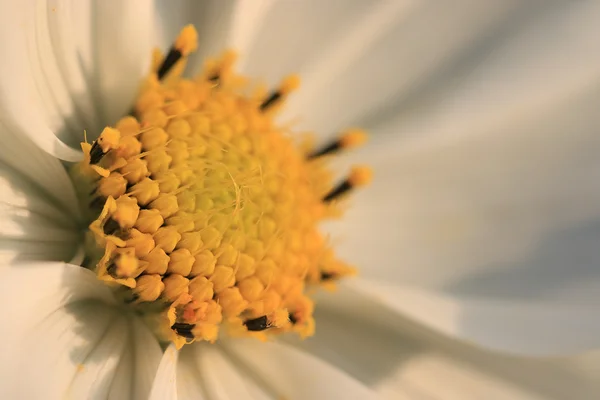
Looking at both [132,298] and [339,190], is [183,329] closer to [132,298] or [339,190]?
[132,298]

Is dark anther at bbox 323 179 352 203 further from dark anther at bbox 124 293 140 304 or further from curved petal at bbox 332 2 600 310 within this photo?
dark anther at bbox 124 293 140 304

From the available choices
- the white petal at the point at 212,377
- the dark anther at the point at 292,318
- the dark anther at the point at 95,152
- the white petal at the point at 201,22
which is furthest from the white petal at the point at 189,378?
the white petal at the point at 201,22

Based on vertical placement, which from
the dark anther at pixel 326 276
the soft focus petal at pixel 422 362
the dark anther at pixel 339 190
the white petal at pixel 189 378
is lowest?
the white petal at pixel 189 378

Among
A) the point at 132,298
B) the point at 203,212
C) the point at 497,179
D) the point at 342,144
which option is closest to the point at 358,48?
the point at 342,144

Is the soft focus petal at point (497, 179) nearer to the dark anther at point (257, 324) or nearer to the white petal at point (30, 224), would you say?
the dark anther at point (257, 324)

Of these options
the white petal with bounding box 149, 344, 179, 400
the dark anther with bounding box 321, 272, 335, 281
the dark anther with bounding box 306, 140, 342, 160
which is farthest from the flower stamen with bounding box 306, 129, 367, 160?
the white petal with bounding box 149, 344, 179, 400
